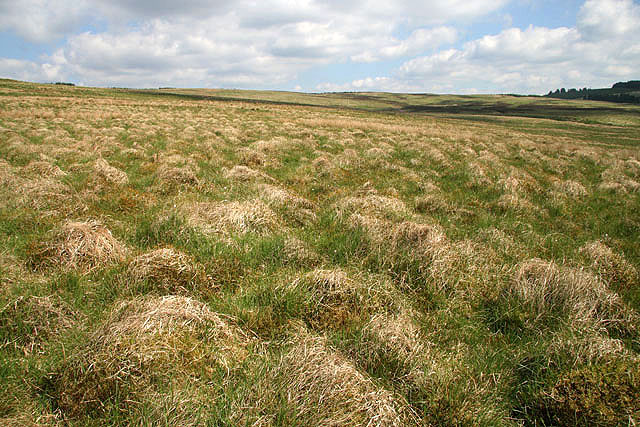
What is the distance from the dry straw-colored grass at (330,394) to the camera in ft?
8.46

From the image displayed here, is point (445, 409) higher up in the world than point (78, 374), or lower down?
lower down

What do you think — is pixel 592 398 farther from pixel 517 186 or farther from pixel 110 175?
pixel 110 175

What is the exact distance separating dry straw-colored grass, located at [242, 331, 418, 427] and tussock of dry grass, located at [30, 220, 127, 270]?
3.44 meters

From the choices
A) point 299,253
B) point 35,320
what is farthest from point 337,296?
point 35,320

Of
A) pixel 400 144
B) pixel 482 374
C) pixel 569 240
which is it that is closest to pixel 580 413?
pixel 482 374

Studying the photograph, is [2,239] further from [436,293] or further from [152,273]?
[436,293]

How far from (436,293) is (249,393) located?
3079 millimetres

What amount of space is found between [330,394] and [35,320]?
3.35 m

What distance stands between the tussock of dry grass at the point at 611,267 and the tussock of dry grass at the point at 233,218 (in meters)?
6.35

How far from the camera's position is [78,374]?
111 inches

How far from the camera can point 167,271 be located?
439 cm

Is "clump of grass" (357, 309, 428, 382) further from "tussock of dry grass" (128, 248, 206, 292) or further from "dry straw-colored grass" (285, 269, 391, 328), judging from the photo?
"tussock of dry grass" (128, 248, 206, 292)

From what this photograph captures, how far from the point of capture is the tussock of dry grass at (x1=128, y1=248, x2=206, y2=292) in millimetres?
4258

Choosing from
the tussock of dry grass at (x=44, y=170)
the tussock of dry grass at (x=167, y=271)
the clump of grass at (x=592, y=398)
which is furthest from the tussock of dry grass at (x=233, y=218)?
the tussock of dry grass at (x=44, y=170)
